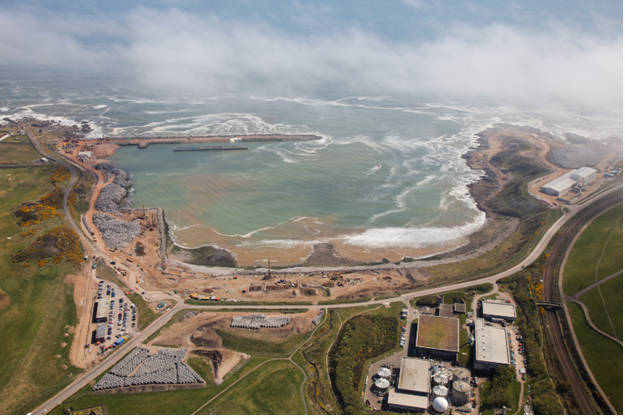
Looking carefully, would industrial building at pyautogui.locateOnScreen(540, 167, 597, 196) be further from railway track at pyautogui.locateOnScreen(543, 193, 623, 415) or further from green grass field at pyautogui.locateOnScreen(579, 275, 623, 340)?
green grass field at pyautogui.locateOnScreen(579, 275, 623, 340)

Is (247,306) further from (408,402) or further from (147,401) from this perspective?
(408,402)

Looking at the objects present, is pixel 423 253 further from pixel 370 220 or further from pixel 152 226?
pixel 152 226

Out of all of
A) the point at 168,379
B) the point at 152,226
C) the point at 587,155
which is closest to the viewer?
the point at 168,379

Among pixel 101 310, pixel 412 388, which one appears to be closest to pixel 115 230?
pixel 101 310

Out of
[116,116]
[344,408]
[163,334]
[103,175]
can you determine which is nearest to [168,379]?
[163,334]

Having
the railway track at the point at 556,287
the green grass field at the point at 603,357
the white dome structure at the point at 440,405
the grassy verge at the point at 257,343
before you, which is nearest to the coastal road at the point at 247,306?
the railway track at the point at 556,287

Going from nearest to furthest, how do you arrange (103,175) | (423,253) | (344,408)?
(344,408), (423,253), (103,175)

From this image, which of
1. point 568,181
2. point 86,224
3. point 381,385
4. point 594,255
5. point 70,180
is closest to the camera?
point 381,385
